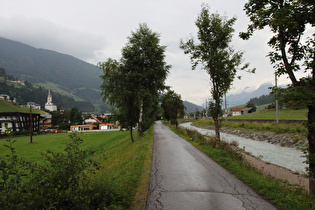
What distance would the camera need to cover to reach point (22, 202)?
347 centimetres

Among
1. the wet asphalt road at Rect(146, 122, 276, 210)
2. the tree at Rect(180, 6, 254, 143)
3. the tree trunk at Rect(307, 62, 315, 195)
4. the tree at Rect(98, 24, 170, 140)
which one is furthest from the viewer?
the tree at Rect(98, 24, 170, 140)

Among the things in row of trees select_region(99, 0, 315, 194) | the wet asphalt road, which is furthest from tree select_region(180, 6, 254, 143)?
the wet asphalt road

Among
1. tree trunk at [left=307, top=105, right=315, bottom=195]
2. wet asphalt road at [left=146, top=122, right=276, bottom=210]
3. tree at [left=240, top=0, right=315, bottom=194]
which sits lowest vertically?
wet asphalt road at [left=146, top=122, right=276, bottom=210]

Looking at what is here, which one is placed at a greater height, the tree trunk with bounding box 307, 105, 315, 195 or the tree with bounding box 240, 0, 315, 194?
the tree with bounding box 240, 0, 315, 194

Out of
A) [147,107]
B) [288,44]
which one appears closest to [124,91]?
[147,107]

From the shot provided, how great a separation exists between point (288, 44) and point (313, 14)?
1.13 meters

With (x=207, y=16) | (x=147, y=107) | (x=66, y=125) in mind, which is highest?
(x=207, y=16)

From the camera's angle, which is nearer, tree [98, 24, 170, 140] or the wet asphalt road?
the wet asphalt road

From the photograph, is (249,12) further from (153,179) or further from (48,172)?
(48,172)

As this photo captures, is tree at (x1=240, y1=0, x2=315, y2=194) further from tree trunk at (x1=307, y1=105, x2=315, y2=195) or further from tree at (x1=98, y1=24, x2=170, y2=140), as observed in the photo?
tree at (x1=98, y1=24, x2=170, y2=140)

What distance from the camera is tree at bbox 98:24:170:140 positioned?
24.6m

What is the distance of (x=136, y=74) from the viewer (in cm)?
2481

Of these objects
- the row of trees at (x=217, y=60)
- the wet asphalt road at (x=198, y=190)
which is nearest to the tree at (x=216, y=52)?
the row of trees at (x=217, y=60)

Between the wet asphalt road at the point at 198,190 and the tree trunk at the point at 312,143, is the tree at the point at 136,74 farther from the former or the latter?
the tree trunk at the point at 312,143
